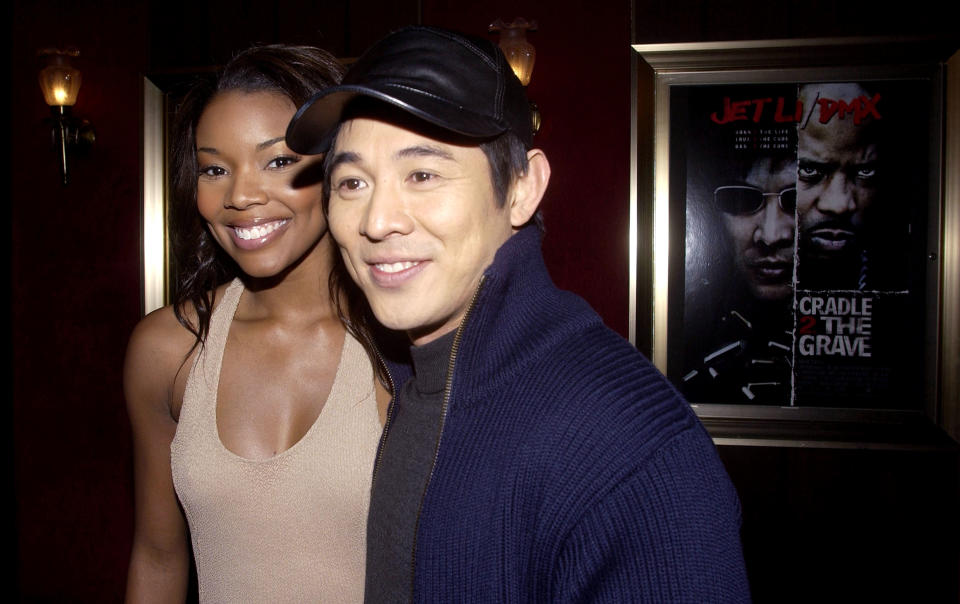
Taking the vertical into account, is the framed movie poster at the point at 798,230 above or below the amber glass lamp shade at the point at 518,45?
below

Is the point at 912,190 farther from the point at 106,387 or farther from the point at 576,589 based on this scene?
the point at 106,387

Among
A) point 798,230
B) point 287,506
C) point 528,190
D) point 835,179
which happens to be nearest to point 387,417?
point 287,506

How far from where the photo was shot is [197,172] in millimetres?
1631

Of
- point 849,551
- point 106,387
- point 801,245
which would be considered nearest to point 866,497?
point 849,551

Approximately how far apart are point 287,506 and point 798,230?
233cm

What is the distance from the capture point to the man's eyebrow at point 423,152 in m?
0.94

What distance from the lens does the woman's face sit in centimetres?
142

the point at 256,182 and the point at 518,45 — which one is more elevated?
the point at 518,45

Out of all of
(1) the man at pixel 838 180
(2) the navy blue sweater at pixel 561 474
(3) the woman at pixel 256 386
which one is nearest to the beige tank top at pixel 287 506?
(3) the woman at pixel 256 386

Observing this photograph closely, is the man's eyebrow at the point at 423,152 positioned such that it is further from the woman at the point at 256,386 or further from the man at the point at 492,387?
the woman at the point at 256,386

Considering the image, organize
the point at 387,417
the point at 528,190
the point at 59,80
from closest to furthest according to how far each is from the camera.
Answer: the point at 528,190
the point at 387,417
the point at 59,80

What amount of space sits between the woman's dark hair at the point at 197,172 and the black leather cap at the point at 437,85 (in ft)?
1.39

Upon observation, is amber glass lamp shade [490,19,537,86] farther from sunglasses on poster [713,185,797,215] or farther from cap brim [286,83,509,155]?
cap brim [286,83,509,155]

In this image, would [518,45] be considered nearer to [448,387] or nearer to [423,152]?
[423,152]
